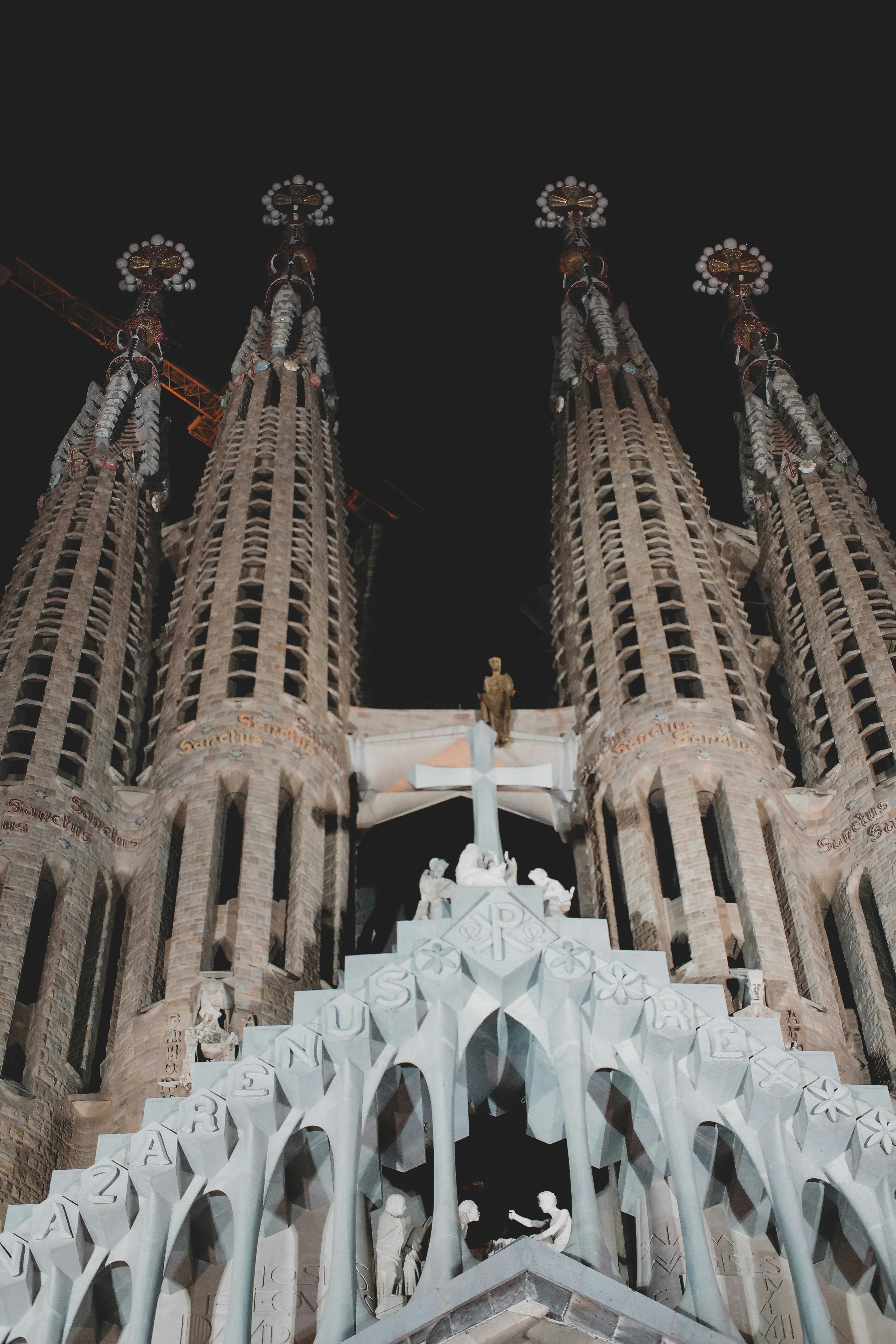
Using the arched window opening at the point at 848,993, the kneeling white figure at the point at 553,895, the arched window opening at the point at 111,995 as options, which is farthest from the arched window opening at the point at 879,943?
the arched window opening at the point at 111,995

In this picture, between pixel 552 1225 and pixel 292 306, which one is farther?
pixel 292 306

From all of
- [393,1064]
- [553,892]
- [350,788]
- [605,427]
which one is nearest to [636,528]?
[605,427]

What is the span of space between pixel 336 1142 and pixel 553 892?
5.75 metres

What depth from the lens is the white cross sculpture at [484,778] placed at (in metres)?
29.9

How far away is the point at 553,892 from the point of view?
1143 inches

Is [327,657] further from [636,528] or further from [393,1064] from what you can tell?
[393,1064]

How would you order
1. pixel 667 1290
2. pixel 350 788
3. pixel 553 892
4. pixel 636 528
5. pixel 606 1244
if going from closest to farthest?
pixel 606 1244 < pixel 667 1290 < pixel 553 892 < pixel 350 788 < pixel 636 528

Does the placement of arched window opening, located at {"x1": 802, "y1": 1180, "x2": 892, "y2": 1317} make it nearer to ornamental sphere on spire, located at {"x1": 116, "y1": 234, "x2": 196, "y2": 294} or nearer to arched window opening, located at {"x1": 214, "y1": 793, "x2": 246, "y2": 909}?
arched window opening, located at {"x1": 214, "y1": 793, "x2": 246, "y2": 909}

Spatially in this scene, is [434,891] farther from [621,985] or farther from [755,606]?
[755,606]

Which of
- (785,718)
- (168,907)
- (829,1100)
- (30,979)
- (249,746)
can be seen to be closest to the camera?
(829,1100)

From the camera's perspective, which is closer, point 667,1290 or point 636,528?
point 667,1290

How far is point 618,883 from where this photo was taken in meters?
39.2

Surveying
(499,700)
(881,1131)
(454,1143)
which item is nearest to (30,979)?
(499,700)

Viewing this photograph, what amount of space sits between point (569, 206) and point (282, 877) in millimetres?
31410
